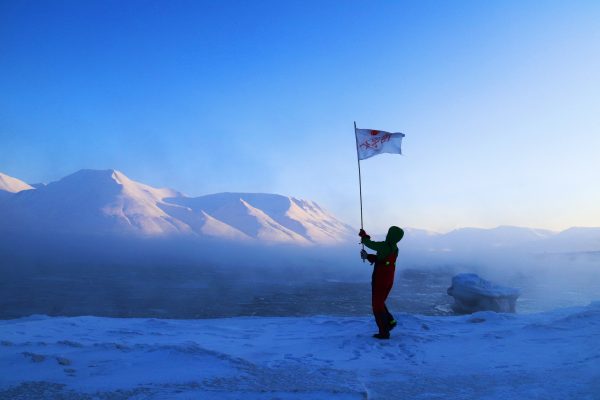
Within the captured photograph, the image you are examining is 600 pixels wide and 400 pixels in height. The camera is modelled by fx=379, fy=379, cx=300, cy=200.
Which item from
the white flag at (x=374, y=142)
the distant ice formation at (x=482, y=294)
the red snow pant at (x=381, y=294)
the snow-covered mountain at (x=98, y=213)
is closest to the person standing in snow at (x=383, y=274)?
the red snow pant at (x=381, y=294)

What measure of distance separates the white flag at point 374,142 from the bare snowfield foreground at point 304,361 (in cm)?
411

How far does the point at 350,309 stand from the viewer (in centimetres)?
3309

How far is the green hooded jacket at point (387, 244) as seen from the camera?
21.1 feet

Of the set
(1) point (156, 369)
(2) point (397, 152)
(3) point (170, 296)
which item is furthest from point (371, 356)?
(3) point (170, 296)

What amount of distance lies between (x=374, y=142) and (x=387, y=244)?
11.7ft

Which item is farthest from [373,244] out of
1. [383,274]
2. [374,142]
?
[374,142]

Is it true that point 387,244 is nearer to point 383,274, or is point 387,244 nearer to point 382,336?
point 383,274

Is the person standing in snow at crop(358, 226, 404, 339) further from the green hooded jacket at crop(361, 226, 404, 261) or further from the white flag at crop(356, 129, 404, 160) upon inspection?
the white flag at crop(356, 129, 404, 160)

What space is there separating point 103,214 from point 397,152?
17378cm

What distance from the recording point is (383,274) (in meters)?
6.45

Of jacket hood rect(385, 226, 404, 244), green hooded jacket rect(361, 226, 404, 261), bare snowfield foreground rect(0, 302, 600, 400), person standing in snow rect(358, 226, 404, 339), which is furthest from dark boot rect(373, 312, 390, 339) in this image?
jacket hood rect(385, 226, 404, 244)

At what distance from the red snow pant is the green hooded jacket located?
0.69ft

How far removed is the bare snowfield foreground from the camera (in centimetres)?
369

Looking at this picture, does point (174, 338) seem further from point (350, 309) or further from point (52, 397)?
point (350, 309)
